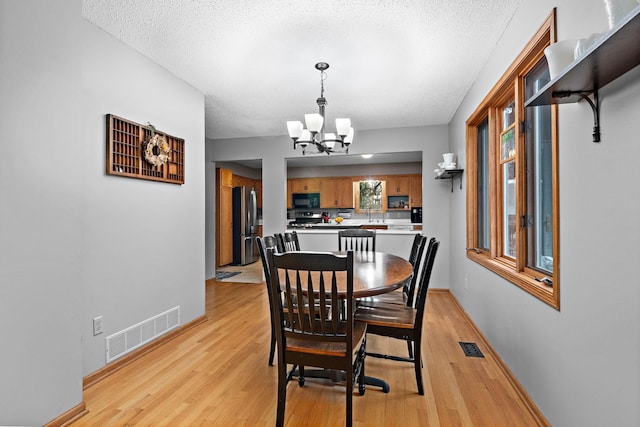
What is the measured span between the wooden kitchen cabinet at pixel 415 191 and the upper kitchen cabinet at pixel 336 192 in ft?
4.88

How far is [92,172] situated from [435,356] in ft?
9.66

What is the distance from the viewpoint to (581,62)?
1082 millimetres

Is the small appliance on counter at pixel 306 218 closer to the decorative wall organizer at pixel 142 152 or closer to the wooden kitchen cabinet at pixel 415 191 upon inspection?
the wooden kitchen cabinet at pixel 415 191

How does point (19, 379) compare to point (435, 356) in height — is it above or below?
above

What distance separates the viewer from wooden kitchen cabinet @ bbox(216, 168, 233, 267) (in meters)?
6.69

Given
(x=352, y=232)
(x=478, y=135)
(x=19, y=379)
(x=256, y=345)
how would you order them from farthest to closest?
(x=352, y=232) → (x=478, y=135) → (x=256, y=345) → (x=19, y=379)

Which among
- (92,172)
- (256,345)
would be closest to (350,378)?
(256,345)

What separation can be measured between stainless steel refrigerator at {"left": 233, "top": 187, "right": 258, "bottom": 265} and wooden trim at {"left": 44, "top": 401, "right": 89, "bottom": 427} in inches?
220

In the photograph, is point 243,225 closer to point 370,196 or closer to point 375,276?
point 370,196

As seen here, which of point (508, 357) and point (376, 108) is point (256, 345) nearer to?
point (508, 357)

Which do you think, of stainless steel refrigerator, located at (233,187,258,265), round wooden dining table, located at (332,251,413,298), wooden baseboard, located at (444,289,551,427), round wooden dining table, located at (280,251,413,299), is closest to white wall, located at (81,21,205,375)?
round wooden dining table, located at (280,251,413,299)

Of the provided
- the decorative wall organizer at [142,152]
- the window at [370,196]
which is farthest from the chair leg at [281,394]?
the window at [370,196]

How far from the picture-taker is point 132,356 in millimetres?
2648

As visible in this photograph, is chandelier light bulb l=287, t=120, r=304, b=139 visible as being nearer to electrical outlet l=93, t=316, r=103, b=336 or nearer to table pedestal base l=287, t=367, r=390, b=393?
table pedestal base l=287, t=367, r=390, b=393
